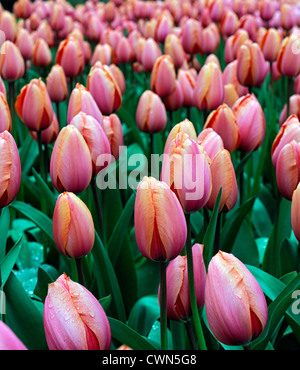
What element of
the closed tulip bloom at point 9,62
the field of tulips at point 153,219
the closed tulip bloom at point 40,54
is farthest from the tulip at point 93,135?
the closed tulip bloom at point 40,54

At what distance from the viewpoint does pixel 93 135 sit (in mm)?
1217

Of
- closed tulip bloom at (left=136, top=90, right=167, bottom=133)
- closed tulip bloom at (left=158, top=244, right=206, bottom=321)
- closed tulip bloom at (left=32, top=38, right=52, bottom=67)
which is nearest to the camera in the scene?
closed tulip bloom at (left=158, top=244, right=206, bottom=321)

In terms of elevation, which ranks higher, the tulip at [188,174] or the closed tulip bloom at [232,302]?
the tulip at [188,174]

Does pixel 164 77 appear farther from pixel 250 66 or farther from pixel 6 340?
pixel 6 340

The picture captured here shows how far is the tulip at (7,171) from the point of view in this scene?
39.7 inches

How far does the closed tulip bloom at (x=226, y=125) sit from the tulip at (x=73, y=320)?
2.30 ft

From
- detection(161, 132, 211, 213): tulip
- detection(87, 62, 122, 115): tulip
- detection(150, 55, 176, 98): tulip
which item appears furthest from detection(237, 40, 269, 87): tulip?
detection(161, 132, 211, 213): tulip

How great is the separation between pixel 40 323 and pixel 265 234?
1.06m

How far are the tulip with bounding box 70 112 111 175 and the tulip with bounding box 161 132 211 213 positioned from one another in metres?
0.31

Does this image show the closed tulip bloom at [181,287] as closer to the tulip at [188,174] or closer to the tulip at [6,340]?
the tulip at [188,174]

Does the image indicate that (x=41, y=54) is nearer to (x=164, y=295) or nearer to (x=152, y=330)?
(x=152, y=330)

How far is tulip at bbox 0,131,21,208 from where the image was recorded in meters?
1.01

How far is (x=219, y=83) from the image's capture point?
1755 millimetres

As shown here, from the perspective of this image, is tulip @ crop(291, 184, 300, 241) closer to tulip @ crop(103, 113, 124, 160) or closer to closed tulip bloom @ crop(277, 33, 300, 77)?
tulip @ crop(103, 113, 124, 160)
